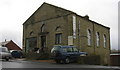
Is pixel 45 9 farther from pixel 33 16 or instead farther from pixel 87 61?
pixel 87 61

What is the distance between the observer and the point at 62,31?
31.2 meters

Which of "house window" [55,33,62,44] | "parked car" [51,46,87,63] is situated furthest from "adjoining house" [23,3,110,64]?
"parked car" [51,46,87,63]

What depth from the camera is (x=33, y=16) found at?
37969 millimetres

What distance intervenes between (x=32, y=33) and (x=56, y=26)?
684 cm

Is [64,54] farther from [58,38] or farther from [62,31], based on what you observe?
[58,38]

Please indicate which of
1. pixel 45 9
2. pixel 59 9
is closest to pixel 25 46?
pixel 45 9

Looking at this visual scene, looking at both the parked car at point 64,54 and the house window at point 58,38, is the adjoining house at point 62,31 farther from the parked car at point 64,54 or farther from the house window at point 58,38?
the parked car at point 64,54

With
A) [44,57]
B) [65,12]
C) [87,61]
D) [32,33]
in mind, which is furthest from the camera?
[32,33]

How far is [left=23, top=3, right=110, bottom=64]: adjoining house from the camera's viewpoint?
30.5 m

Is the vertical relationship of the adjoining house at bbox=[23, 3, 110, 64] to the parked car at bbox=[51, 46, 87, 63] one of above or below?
above

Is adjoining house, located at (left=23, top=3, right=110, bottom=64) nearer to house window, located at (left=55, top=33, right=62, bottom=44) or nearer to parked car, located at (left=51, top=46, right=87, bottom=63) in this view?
house window, located at (left=55, top=33, right=62, bottom=44)


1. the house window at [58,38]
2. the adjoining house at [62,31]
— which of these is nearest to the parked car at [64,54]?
the adjoining house at [62,31]

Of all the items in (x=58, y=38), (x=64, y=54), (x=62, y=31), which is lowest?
(x=64, y=54)

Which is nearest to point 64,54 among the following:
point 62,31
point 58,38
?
point 62,31
